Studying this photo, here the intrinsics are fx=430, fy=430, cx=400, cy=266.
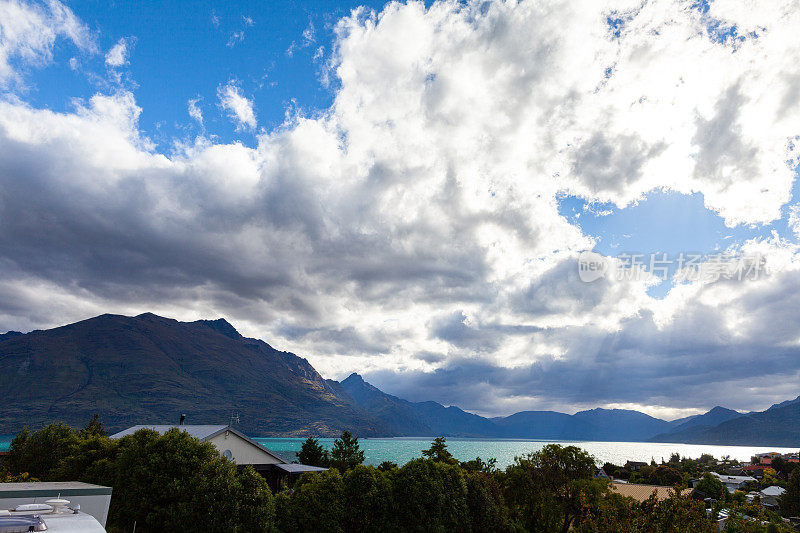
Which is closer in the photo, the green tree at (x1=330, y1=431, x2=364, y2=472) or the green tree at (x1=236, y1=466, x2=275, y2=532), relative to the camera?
the green tree at (x1=236, y1=466, x2=275, y2=532)

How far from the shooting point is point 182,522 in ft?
71.4

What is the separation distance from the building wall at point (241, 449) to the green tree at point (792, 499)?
236ft

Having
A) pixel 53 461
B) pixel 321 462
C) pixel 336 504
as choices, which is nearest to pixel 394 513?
pixel 336 504

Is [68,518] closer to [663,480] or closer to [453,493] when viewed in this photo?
[453,493]

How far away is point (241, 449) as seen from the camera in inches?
1617

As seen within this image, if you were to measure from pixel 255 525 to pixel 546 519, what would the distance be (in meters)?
22.9

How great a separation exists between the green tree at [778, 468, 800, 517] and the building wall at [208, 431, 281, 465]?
2833 inches

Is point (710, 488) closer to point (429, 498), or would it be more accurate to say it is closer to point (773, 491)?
point (773, 491)

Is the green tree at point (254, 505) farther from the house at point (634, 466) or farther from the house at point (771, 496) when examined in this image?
the house at point (634, 466)

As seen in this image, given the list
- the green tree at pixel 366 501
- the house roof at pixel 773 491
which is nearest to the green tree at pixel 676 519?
the green tree at pixel 366 501

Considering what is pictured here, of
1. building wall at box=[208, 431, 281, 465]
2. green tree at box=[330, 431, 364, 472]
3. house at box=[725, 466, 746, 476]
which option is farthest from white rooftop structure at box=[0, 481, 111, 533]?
house at box=[725, 466, 746, 476]

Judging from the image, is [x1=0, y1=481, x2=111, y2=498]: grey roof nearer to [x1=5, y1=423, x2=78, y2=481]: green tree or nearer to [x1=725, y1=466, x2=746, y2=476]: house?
[x1=5, y1=423, x2=78, y2=481]: green tree

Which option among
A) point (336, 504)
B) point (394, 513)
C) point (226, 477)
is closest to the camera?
point (226, 477)

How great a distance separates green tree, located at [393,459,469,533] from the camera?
27.0 m
